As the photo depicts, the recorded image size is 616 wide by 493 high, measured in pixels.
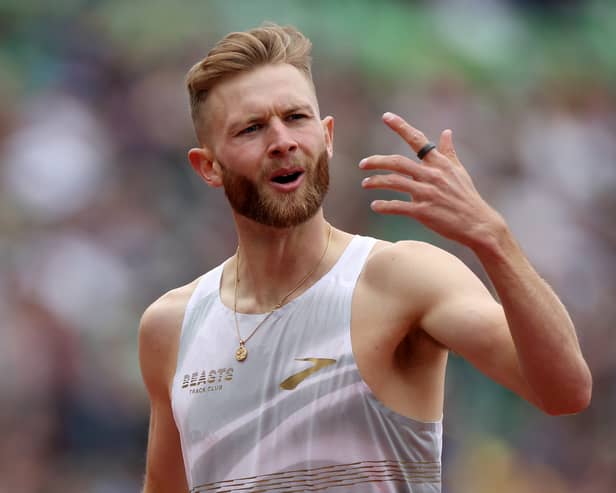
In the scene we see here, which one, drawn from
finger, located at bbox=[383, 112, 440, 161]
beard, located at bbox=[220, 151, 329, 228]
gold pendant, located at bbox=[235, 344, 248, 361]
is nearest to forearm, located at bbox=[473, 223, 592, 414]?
finger, located at bbox=[383, 112, 440, 161]

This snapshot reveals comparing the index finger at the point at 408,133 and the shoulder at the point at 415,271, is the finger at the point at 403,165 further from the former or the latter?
the shoulder at the point at 415,271

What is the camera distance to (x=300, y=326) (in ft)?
12.9

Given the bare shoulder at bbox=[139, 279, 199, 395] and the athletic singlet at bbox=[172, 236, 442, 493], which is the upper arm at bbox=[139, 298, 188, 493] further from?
the athletic singlet at bbox=[172, 236, 442, 493]

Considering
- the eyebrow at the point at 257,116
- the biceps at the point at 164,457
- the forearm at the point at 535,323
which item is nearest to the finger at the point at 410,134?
the forearm at the point at 535,323

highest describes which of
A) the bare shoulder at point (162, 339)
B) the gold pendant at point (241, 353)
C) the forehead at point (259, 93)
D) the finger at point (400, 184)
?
the forehead at point (259, 93)

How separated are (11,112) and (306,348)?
5.43 metres

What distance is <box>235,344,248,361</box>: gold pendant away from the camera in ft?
13.1

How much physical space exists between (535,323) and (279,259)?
1348mm

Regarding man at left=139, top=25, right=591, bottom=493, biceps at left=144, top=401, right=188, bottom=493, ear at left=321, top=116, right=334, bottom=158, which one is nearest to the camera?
man at left=139, top=25, right=591, bottom=493

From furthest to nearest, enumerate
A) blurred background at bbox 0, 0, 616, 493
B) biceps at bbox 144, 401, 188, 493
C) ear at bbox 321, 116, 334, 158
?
blurred background at bbox 0, 0, 616, 493, biceps at bbox 144, 401, 188, 493, ear at bbox 321, 116, 334, 158

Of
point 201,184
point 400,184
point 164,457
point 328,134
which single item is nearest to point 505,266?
point 400,184

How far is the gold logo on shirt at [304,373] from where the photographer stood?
377 centimetres

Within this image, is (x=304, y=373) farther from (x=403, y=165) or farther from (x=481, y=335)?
(x=403, y=165)

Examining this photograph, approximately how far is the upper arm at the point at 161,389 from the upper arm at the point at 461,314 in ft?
3.56
